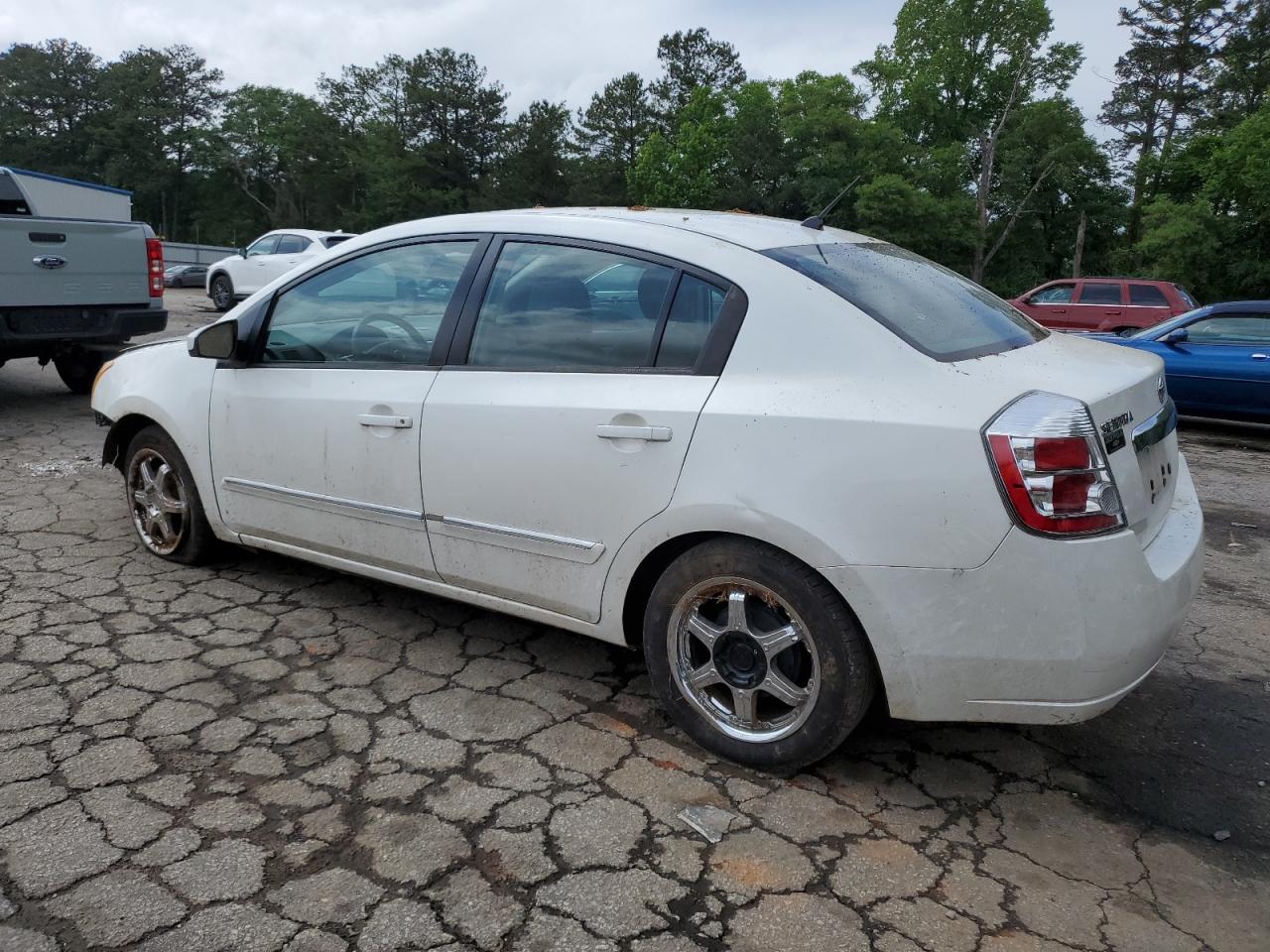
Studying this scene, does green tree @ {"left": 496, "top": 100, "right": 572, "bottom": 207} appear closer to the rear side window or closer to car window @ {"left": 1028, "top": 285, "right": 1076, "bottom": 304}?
car window @ {"left": 1028, "top": 285, "right": 1076, "bottom": 304}

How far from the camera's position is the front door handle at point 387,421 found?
3.25 metres

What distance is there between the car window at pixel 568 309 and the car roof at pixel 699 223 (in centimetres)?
16

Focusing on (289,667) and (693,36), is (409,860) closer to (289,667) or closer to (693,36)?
(289,667)

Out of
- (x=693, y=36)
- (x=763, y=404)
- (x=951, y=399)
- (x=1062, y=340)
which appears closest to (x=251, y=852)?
(x=763, y=404)

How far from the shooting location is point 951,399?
2412 millimetres

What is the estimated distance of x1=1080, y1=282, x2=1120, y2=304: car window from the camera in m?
16.5

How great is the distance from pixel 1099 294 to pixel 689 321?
16.2 metres

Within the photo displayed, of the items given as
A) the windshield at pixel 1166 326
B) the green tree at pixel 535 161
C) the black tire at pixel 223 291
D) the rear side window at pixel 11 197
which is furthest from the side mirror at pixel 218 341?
the green tree at pixel 535 161

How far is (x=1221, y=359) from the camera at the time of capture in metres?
9.23

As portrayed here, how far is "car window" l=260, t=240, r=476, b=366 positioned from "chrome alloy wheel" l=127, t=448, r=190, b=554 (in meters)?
0.89

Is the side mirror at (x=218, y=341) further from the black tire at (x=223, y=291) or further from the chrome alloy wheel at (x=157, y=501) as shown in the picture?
the black tire at (x=223, y=291)

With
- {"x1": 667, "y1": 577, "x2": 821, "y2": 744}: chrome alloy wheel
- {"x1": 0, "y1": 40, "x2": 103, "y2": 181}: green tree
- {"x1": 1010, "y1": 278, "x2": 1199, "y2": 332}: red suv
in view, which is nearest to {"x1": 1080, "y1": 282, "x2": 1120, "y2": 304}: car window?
{"x1": 1010, "y1": 278, "x2": 1199, "y2": 332}: red suv

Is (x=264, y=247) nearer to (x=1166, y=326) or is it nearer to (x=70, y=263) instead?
(x=70, y=263)

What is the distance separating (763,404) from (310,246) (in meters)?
18.2
